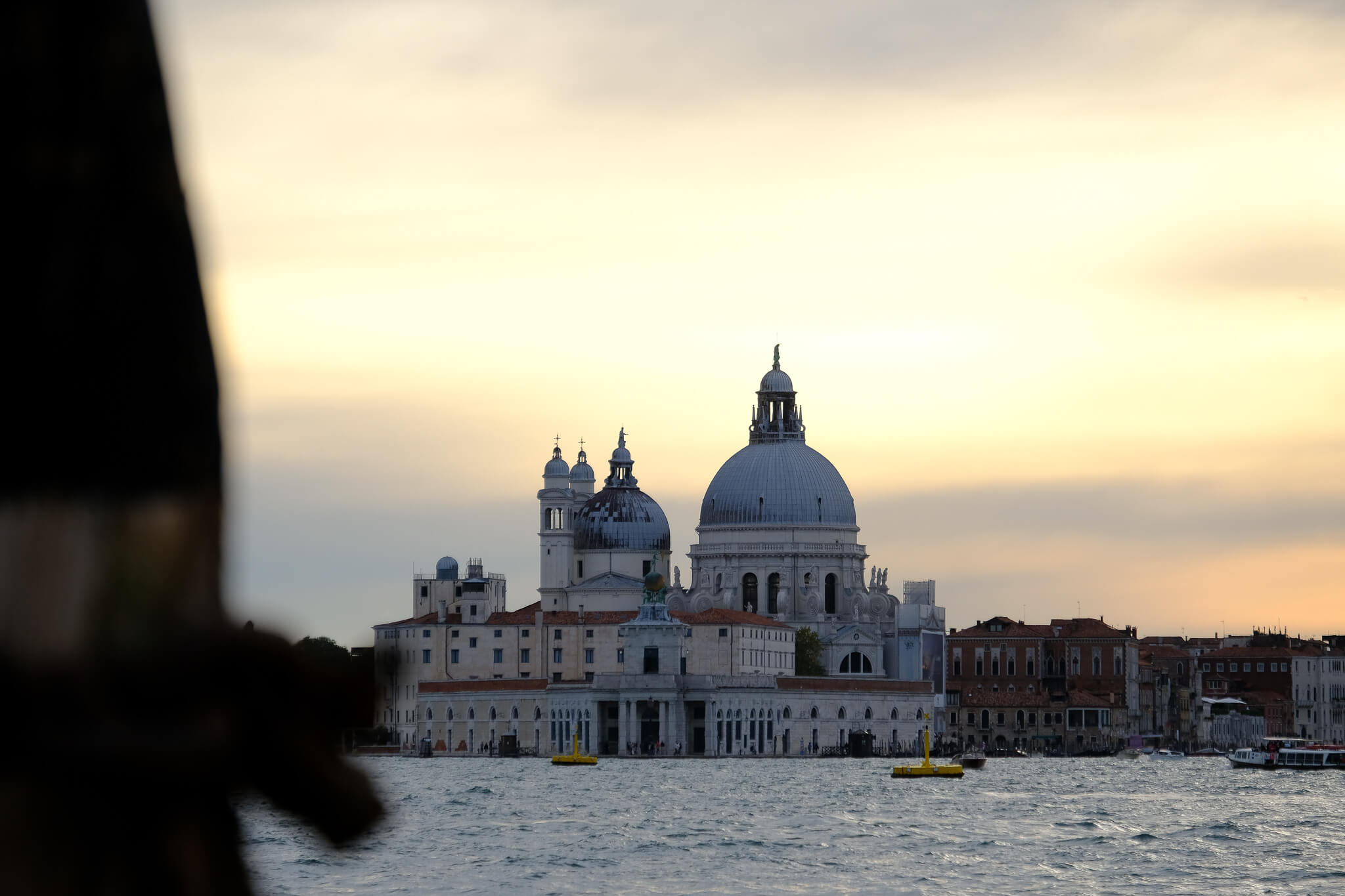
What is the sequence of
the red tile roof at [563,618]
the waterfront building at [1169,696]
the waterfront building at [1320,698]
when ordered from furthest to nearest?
the waterfront building at [1320,698], the waterfront building at [1169,696], the red tile roof at [563,618]

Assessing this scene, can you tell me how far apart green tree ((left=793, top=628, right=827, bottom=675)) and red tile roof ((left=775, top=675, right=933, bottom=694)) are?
217 inches

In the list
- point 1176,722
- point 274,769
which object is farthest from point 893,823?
point 1176,722

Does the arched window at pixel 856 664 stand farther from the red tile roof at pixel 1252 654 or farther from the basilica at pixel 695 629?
the red tile roof at pixel 1252 654

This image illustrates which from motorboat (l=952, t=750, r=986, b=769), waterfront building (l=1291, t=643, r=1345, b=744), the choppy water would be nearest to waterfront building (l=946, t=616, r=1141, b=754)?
motorboat (l=952, t=750, r=986, b=769)

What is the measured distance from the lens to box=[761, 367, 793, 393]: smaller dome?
13775 centimetres

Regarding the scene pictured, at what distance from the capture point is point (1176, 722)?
148m

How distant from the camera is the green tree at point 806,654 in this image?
4914 inches

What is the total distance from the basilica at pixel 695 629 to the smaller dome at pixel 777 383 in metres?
0.09

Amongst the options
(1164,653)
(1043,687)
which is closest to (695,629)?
(1043,687)

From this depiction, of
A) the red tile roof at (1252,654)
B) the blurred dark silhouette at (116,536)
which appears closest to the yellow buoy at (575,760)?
the red tile roof at (1252,654)

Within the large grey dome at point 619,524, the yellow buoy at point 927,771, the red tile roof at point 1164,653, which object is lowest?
the yellow buoy at point 927,771

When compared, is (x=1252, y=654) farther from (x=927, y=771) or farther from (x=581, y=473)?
(x=927, y=771)

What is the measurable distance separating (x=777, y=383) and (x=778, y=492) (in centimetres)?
1050

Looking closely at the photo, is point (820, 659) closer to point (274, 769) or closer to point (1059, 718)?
point (1059, 718)
